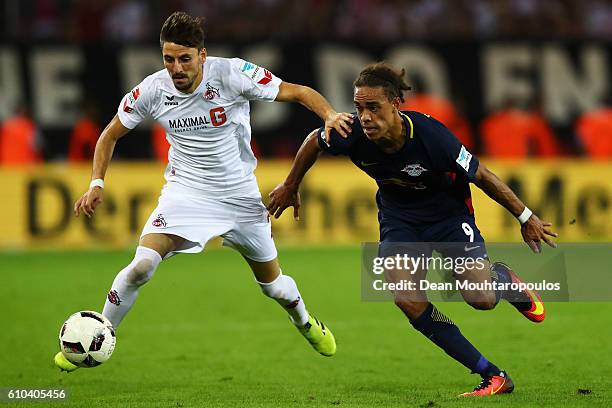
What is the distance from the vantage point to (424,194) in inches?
282

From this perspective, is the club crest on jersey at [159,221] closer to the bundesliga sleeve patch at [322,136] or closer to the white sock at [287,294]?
the white sock at [287,294]

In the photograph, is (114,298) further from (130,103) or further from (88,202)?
(130,103)

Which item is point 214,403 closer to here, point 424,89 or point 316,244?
point 316,244

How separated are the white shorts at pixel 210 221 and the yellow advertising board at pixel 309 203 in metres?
7.52

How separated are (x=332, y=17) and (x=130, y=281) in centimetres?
1223

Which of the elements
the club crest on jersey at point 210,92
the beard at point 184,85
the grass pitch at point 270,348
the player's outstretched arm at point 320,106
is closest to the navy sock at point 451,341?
the grass pitch at point 270,348

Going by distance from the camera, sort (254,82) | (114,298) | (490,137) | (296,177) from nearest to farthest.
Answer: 1. (114,298)
2. (296,177)
3. (254,82)
4. (490,137)

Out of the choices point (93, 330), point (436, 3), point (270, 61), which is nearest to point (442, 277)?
point (93, 330)

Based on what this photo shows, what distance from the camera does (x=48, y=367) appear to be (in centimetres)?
827

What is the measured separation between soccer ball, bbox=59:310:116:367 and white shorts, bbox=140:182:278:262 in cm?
75

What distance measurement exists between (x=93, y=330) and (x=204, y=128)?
1.52 meters

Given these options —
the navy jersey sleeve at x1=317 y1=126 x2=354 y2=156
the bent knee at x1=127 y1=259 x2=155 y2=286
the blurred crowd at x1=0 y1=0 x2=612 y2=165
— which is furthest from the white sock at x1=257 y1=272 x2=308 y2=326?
the blurred crowd at x1=0 y1=0 x2=612 y2=165

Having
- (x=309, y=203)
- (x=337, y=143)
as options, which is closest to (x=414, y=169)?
(x=337, y=143)

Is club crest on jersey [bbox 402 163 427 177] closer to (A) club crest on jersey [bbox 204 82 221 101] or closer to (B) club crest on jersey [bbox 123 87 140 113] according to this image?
(A) club crest on jersey [bbox 204 82 221 101]
